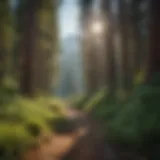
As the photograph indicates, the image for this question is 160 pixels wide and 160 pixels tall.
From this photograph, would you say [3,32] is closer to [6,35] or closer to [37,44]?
[6,35]

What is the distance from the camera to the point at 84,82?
Result: 204 cm

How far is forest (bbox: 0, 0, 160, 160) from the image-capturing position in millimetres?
1997

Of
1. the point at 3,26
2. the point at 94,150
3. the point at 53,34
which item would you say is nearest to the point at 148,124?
the point at 94,150

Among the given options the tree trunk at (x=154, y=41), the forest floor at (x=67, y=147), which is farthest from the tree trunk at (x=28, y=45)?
the tree trunk at (x=154, y=41)

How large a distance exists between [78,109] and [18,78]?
304mm

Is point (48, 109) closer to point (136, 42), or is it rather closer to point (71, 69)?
point (71, 69)

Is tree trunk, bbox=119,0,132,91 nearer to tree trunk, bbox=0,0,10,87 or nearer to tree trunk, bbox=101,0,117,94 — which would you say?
tree trunk, bbox=101,0,117,94

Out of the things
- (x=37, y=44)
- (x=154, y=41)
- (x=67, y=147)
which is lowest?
(x=67, y=147)

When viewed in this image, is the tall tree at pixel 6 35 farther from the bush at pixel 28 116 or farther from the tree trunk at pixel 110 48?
the tree trunk at pixel 110 48

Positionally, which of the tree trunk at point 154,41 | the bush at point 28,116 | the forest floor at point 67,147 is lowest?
the forest floor at point 67,147

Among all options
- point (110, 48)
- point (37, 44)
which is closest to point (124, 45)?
point (110, 48)

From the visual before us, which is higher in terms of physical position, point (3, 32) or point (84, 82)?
point (3, 32)

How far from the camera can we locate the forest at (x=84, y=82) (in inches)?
78.6

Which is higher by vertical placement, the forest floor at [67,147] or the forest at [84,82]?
the forest at [84,82]
